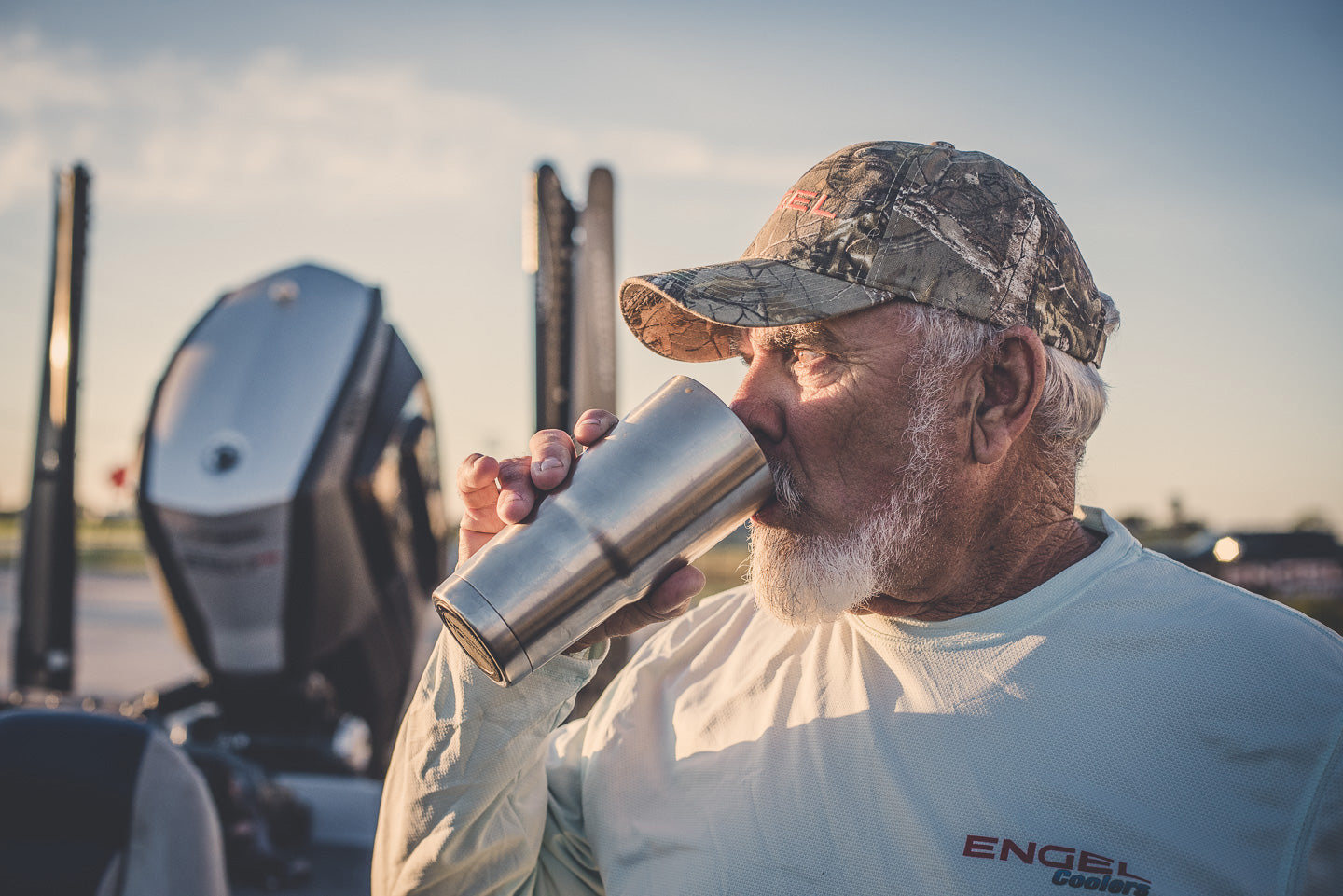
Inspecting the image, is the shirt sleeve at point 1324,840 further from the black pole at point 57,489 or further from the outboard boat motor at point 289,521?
the black pole at point 57,489

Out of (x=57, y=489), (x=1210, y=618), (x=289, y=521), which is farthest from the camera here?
(x=57, y=489)

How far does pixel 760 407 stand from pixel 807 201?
1.12 feet

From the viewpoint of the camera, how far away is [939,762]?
138cm

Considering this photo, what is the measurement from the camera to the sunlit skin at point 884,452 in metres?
1.42

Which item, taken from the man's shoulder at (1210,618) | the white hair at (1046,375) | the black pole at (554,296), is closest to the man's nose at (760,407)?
the white hair at (1046,375)

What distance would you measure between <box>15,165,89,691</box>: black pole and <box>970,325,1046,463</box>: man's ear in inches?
178

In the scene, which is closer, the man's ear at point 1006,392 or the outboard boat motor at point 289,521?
the man's ear at point 1006,392

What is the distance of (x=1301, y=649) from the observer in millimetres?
1316

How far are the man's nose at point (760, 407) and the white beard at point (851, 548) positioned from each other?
0.18 feet

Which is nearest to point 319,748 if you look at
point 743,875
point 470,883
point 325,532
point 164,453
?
point 325,532

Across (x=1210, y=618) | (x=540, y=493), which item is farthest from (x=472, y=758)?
(x=1210, y=618)

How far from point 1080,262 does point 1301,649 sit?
65cm

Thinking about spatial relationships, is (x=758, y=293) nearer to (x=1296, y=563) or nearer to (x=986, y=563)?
(x=986, y=563)

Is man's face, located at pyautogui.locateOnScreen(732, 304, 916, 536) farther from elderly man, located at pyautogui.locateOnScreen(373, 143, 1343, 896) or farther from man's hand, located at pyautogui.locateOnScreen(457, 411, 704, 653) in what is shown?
man's hand, located at pyautogui.locateOnScreen(457, 411, 704, 653)
